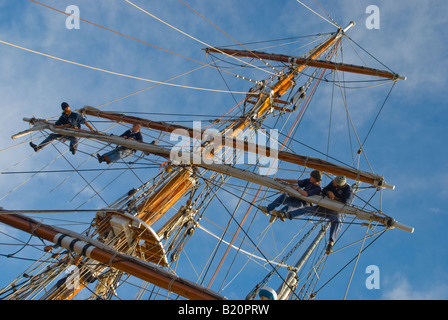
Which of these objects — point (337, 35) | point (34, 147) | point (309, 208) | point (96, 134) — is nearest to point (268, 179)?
point (309, 208)

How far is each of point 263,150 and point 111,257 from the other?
187 inches

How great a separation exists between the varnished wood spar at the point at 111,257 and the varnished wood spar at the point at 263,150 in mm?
4394

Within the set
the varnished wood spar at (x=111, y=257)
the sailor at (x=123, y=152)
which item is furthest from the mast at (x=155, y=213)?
the sailor at (x=123, y=152)

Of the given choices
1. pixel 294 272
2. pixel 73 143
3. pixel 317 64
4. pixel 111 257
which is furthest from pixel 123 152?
pixel 317 64

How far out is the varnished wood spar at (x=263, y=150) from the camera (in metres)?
10.7

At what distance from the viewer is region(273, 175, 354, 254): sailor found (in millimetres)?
9156

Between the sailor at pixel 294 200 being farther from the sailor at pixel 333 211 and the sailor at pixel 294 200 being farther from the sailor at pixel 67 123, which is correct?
the sailor at pixel 67 123

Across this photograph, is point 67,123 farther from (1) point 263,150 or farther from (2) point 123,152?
(1) point 263,150

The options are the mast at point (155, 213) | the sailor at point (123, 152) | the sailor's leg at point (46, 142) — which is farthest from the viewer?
the sailor's leg at point (46, 142)

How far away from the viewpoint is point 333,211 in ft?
30.9

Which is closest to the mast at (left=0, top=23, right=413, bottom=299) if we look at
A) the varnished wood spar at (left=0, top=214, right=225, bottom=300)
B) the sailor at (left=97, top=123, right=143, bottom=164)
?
the varnished wood spar at (left=0, top=214, right=225, bottom=300)

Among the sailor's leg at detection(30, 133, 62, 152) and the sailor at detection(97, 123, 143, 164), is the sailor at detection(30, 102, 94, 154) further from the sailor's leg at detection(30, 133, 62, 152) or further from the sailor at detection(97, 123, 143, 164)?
the sailor at detection(97, 123, 143, 164)

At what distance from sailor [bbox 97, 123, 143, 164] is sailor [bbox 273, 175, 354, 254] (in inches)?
157
